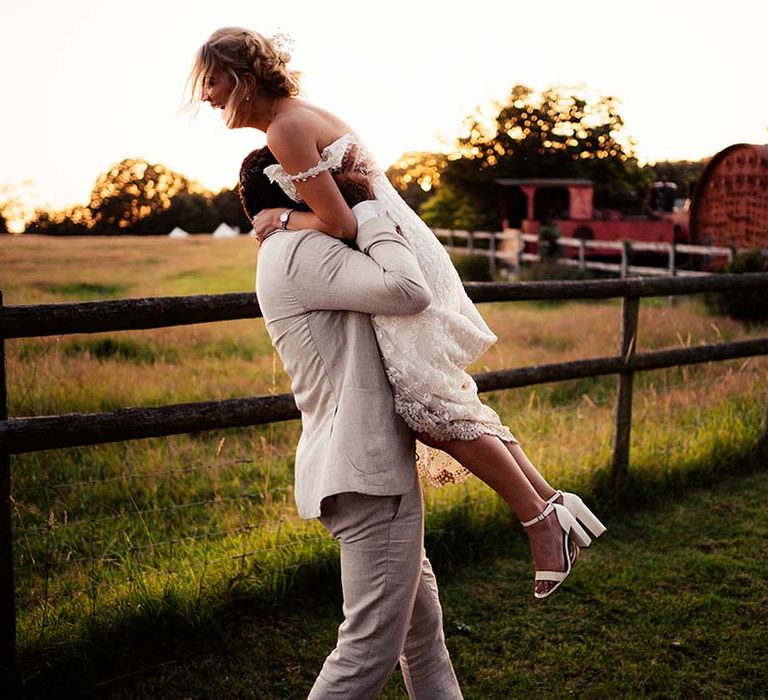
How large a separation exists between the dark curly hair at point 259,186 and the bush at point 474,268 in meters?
21.6

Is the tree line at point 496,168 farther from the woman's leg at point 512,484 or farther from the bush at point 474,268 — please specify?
the woman's leg at point 512,484

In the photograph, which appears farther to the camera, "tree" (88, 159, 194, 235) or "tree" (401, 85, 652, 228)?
"tree" (401, 85, 652, 228)

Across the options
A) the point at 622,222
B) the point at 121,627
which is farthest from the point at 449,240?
the point at 121,627

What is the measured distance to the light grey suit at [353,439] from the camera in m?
1.69

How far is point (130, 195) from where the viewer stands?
25.9 metres

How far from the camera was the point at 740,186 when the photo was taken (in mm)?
16484

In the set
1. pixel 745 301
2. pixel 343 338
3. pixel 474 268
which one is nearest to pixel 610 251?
pixel 474 268

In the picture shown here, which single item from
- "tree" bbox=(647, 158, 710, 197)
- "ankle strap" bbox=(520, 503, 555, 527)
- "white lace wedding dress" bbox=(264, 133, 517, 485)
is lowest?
"ankle strap" bbox=(520, 503, 555, 527)

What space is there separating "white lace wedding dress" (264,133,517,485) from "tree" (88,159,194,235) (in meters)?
19.4

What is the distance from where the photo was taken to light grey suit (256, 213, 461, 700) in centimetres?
169

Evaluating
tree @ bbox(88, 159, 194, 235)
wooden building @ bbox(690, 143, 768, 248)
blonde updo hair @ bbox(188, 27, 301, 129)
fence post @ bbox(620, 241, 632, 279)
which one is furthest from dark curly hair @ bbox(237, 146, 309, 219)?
tree @ bbox(88, 159, 194, 235)

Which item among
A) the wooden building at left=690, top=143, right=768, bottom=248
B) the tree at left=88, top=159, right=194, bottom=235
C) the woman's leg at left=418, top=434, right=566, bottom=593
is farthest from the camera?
the tree at left=88, top=159, right=194, bottom=235

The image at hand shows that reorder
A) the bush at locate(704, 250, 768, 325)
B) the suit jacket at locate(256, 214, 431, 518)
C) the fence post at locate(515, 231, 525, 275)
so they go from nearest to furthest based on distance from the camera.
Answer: the suit jacket at locate(256, 214, 431, 518) → the bush at locate(704, 250, 768, 325) → the fence post at locate(515, 231, 525, 275)

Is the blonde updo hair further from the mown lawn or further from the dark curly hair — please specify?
the mown lawn
